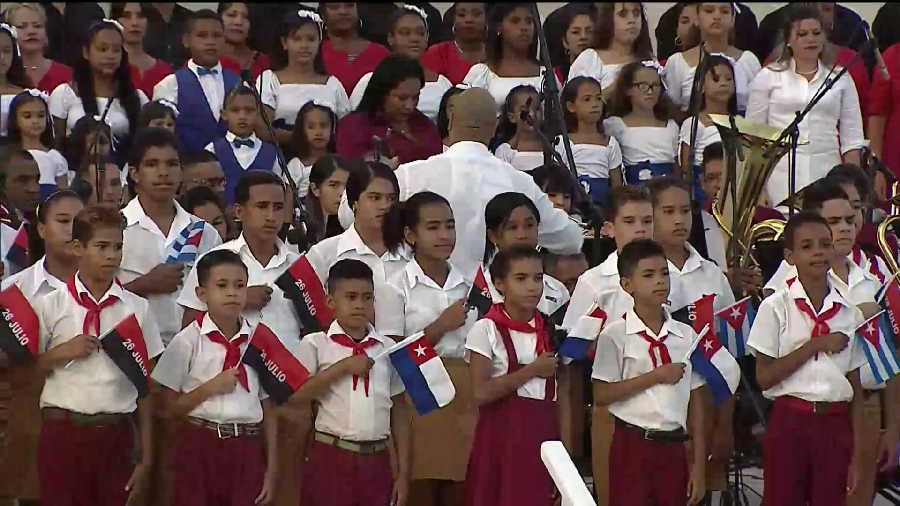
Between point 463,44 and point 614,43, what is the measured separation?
2.76ft

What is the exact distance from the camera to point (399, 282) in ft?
25.2

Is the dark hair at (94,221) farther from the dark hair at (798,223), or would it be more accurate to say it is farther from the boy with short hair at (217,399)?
the dark hair at (798,223)

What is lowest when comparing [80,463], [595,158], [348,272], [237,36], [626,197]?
[80,463]

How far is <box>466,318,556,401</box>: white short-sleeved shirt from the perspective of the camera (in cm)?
735

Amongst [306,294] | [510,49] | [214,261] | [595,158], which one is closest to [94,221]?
[214,261]

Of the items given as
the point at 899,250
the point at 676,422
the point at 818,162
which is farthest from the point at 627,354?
the point at 818,162

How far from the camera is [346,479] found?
7.26 meters

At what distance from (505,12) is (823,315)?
3306 millimetres

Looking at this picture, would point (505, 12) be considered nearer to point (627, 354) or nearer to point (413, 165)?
point (413, 165)

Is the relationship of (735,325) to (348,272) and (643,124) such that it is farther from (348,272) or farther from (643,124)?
(643,124)

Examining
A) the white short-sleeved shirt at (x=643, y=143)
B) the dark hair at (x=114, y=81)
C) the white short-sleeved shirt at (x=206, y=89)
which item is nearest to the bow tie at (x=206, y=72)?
the white short-sleeved shirt at (x=206, y=89)

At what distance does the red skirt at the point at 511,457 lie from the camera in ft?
24.1

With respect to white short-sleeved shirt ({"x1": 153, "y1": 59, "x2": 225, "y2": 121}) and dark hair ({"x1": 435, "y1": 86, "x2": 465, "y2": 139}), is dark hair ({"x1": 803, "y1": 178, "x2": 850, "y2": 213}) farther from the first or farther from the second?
white short-sleeved shirt ({"x1": 153, "y1": 59, "x2": 225, "y2": 121})

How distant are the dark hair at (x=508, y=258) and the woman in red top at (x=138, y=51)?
3.54 meters
